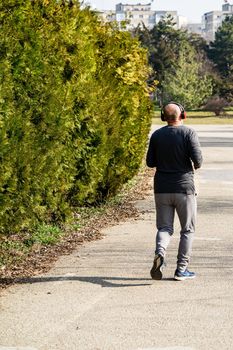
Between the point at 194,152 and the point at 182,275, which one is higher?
the point at 194,152

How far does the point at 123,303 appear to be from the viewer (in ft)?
26.2

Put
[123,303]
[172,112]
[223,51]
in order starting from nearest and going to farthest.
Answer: [123,303]
[172,112]
[223,51]

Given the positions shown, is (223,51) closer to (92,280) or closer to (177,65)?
(177,65)

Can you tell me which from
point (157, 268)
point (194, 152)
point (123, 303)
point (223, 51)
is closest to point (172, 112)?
point (194, 152)

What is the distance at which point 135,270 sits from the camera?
9.54 m

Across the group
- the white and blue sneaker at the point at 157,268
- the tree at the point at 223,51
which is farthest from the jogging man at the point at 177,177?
the tree at the point at 223,51

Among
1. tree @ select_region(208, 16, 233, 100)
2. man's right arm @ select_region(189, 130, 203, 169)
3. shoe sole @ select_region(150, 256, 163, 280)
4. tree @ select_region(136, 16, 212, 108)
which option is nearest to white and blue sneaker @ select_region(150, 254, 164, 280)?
shoe sole @ select_region(150, 256, 163, 280)

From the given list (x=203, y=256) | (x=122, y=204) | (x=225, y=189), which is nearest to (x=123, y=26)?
(x=225, y=189)

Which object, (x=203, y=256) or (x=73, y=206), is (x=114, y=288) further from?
(x=73, y=206)

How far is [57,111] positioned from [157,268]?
3.01 m

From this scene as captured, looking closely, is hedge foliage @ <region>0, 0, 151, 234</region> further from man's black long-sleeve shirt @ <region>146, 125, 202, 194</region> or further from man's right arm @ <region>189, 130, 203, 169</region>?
man's right arm @ <region>189, 130, 203, 169</region>

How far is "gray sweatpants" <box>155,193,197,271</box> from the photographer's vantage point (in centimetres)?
905

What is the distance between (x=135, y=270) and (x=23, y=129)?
6.00 feet

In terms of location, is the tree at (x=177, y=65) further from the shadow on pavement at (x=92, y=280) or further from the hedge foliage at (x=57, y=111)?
the shadow on pavement at (x=92, y=280)
